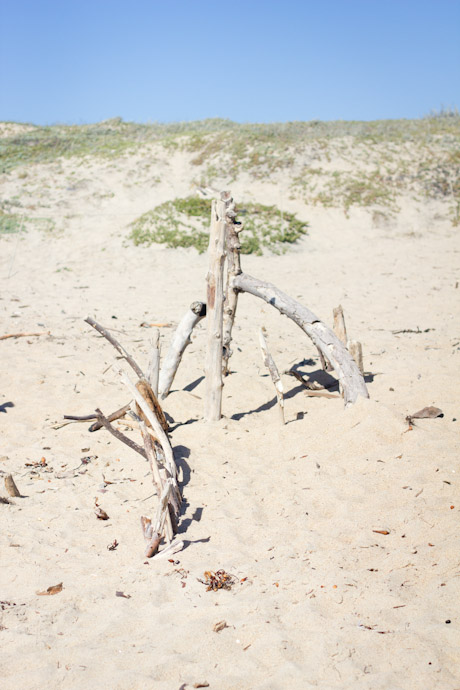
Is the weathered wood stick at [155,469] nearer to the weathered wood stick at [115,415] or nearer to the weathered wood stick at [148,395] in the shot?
the weathered wood stick at [148,395]

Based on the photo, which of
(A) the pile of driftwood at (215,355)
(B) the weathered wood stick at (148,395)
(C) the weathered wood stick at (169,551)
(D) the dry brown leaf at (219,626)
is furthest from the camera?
(B) the weathered wood stick at (148,395)

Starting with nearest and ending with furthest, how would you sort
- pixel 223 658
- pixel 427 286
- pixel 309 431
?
pixel 223 658 → pixel 309 431 → pixel 427 286

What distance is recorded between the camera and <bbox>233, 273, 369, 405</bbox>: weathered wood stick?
18.4 ft

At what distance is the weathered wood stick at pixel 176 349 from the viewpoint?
6.29 metres

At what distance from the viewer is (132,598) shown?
10.9ft

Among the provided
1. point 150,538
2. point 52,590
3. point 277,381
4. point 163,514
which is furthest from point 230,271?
point 52,590

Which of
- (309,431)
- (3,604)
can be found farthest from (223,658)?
(309,431)

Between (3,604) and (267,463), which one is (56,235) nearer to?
(267,463)

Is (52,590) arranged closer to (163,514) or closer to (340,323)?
(163,514)

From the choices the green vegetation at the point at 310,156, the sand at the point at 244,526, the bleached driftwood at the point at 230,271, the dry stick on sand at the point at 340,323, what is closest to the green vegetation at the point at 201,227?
the green vegetation at the point at 310,156

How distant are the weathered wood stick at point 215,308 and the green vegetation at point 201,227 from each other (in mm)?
9591

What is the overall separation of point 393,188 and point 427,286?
8226mm

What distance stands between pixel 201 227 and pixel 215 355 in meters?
11.3

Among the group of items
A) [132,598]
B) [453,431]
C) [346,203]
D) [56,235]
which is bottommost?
[132,598]
